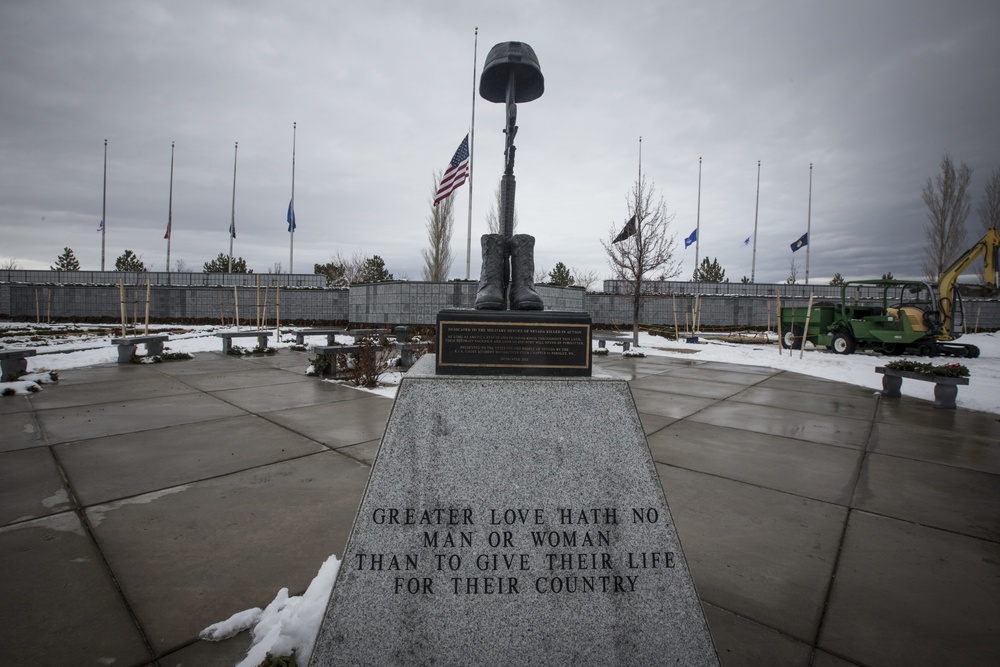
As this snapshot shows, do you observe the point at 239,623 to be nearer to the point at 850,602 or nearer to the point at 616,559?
the point at 616,559

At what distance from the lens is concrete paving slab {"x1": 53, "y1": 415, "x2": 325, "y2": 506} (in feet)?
11.7

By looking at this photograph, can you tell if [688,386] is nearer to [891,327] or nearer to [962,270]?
[891,327]

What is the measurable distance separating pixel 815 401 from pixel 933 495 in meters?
4.16

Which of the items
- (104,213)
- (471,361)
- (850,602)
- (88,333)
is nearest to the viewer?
(850,602)

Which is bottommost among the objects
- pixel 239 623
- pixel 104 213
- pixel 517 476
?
pixel 239 623

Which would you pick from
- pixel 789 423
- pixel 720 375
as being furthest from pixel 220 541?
pixel 720 375

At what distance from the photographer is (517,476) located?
1965 millimetres

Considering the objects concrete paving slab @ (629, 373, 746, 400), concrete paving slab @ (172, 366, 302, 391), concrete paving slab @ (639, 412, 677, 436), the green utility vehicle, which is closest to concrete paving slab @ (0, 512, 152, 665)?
concrete paving slab @ (639, 412, 677, 436)

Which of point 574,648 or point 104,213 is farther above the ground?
point 104,213

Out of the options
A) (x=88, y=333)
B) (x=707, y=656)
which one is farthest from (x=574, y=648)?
(x=88, y=333)

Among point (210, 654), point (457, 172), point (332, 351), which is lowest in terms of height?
point (210, 654)

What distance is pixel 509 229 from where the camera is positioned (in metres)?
3.44

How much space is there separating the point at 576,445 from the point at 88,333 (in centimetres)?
2211

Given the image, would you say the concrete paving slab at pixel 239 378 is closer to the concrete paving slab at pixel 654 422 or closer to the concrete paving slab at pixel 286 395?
the concrete paving slab at pixel 286 395
